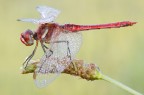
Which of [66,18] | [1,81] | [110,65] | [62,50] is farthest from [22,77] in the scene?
[62,50]

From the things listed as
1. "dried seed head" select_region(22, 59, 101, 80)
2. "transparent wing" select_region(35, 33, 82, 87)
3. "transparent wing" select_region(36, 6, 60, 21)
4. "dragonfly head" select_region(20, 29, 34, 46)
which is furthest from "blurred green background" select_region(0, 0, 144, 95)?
"dried seed head" select_region(22, 59, 101, 80)

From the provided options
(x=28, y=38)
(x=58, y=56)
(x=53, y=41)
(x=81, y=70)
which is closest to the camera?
(x=81, y=70)

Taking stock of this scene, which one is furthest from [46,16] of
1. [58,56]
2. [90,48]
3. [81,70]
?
[90,48]

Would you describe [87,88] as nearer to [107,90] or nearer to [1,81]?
[107,90]

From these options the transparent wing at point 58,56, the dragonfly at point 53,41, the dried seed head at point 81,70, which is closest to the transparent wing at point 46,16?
the dragonfly at point 53,41

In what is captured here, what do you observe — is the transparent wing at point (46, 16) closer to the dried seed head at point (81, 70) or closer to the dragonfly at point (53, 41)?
the dragonfly at point (53, 41)

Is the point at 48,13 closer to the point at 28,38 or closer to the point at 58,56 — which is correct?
the point at 28,38
